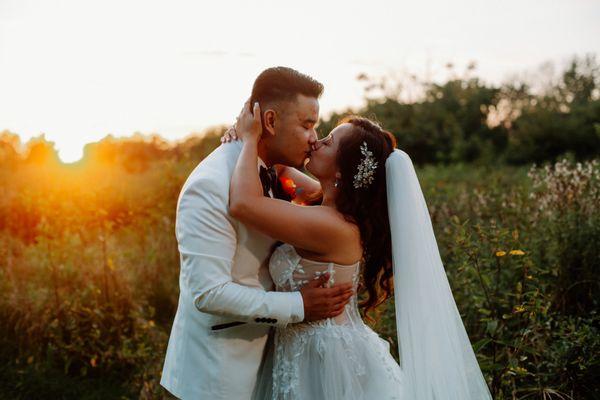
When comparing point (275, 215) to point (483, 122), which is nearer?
point (275, 215)

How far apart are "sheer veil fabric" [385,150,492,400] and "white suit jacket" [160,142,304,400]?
668mm

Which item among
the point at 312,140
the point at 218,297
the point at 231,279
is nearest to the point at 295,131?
the point at 312,140

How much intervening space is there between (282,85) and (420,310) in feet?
4.81

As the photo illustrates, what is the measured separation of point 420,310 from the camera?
3053mm

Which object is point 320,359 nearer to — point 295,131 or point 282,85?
point 295,131

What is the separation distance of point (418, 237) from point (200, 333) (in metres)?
1.26

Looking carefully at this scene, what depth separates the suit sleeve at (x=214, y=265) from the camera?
2.57 meters

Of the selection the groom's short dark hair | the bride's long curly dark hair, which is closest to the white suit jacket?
the groom's short dark hair

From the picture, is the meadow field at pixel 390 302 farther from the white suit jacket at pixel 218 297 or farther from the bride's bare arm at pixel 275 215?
the white suit jacket at pixel 218 297

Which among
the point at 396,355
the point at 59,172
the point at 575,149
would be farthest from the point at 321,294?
the point at 575,149

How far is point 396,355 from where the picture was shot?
14.6 ft

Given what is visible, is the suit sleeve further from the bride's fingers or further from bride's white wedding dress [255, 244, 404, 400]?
the bride's fingers

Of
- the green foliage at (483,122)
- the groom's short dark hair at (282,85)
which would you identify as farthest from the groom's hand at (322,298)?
the green foliage at (483,122)

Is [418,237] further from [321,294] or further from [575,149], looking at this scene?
[575,149]
